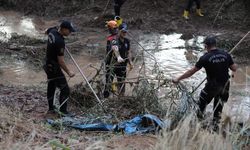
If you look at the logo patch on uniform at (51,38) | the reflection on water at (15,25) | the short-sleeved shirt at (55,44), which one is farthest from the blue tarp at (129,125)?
the reflection on water at (15,25)

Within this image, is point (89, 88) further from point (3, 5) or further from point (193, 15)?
point (3, 5)

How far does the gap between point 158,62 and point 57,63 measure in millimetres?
4520

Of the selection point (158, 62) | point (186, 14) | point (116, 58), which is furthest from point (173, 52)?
point (116, 58)

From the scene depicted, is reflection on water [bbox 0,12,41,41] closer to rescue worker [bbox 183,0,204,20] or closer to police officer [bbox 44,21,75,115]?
rescue worker [bbox 183,0,204,20]

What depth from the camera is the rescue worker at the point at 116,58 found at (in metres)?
7.45

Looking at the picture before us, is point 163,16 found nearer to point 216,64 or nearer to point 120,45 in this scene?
point 120,45

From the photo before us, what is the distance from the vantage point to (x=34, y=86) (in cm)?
922

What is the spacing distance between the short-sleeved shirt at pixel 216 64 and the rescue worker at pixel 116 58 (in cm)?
149

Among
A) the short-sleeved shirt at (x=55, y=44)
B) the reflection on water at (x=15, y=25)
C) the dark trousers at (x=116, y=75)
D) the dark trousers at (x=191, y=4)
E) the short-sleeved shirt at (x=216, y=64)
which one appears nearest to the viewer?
the short-sleeved shirt at (x=216, y=64)

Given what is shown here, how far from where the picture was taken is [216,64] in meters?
6.49

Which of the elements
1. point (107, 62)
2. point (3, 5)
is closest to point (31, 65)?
point (107, 62)

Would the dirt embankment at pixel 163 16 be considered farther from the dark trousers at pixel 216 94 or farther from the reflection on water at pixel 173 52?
the dark trousers at pixel 216 94

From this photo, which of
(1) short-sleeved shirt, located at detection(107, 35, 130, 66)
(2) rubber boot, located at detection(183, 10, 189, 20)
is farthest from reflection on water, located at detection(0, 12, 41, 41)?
(1) short-sleeved shirt, located at detection(107, 35, 130, 66)

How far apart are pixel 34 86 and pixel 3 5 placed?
1028 cm
